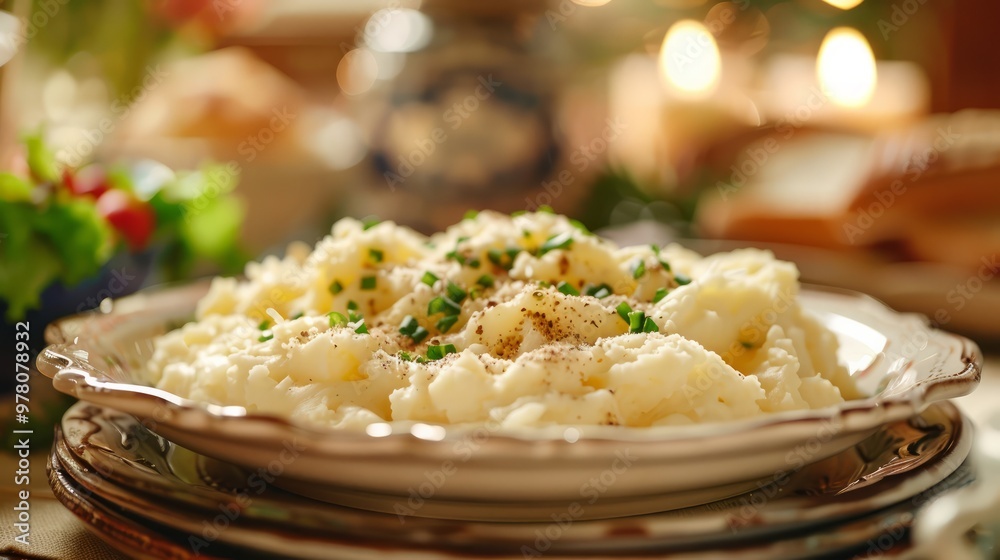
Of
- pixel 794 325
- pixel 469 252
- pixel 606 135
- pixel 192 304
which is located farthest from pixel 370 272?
pixel 606 135

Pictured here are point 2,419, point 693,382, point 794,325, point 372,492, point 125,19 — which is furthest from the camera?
point 125,19

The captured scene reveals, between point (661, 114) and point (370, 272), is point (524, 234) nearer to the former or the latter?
point (370, 272)

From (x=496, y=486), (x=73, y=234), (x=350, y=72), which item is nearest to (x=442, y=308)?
(x=496, y=486)

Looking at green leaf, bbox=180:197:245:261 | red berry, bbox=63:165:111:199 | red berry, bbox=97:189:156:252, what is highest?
red berry, bbox=63:165:111:199

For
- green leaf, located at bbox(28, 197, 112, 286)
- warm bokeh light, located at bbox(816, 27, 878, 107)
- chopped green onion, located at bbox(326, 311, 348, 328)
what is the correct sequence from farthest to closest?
warm bokeh light, located at bbox(816, 27, 878, 107) < green leaf, located at bbox(28, 197, 112, 286) < chopped green onion, located at bbox(326, 311, 348, 328)

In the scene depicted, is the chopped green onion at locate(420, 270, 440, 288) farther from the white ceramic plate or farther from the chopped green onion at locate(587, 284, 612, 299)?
the white ceramic plate

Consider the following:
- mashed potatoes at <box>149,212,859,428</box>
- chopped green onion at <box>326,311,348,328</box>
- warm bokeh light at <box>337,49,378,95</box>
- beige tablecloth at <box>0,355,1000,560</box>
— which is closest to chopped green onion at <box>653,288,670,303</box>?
mashed potatoes at <box>149,212,859,428</box>

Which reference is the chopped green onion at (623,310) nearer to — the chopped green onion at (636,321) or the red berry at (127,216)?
the chopped green onion at (636,321)

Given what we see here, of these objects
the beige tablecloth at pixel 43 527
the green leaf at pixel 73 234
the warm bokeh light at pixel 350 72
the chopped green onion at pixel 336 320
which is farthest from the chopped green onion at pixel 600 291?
the warm bokeh light at pixel 350 72
